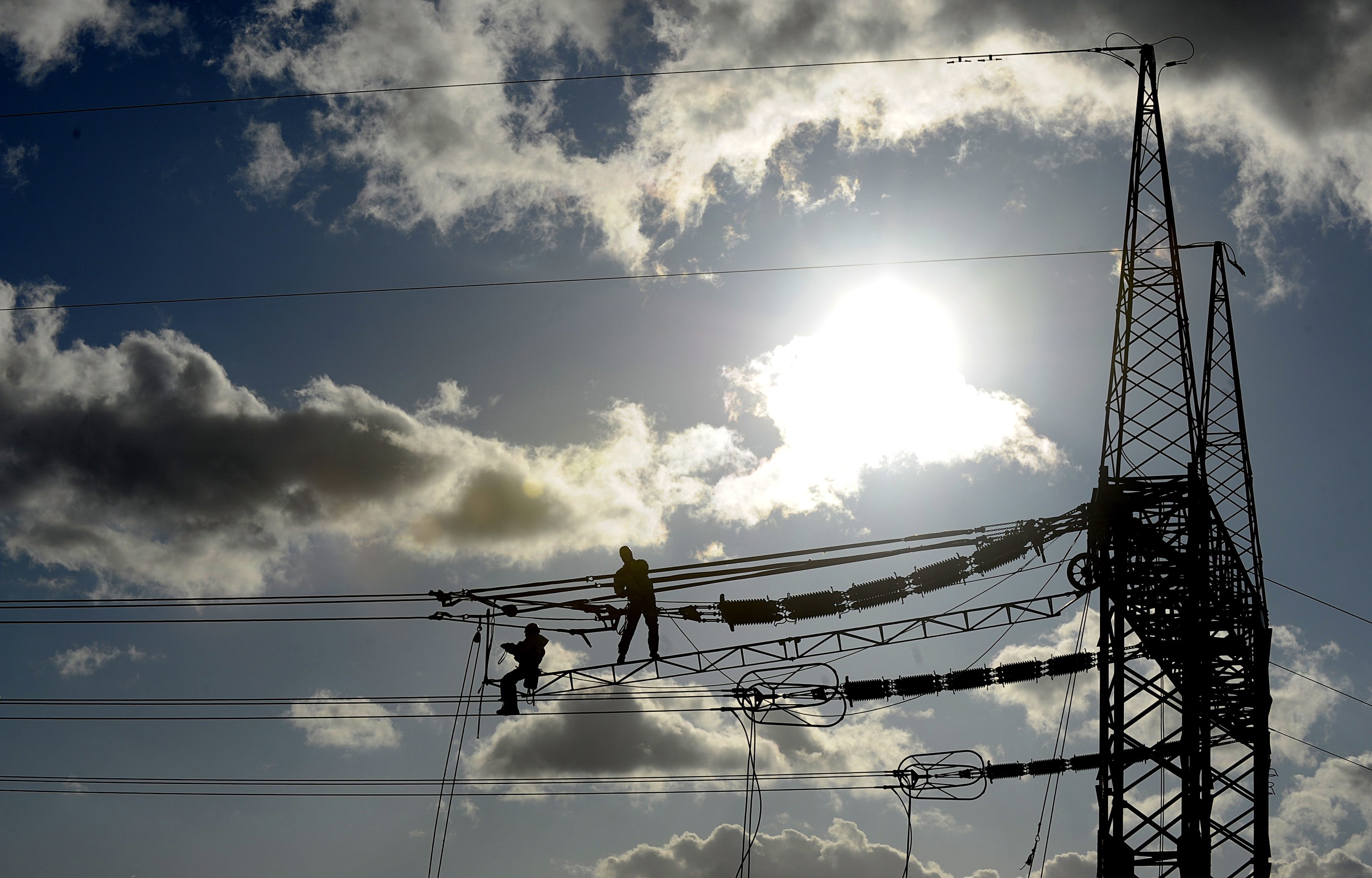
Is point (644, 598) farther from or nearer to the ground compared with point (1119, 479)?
nearer to the ground

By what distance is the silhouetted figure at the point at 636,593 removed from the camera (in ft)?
60.1

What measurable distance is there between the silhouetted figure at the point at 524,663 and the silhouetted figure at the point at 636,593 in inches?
63.6

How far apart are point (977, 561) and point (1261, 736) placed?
566 centimetres

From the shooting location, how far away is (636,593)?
18328mm

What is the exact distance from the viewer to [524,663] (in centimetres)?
1881

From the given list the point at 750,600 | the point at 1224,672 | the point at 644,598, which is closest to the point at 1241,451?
the point at 1224,672

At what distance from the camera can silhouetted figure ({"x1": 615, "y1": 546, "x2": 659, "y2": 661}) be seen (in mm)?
18312

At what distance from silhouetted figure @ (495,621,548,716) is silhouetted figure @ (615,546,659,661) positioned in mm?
1615

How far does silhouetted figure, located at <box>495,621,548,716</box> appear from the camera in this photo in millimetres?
18812

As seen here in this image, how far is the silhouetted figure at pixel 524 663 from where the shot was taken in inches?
741

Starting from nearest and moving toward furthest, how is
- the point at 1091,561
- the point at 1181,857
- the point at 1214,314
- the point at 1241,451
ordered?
the point at 1181,857 < the point at 1091,561 < the point at 1241,451 < the point at 1214,314

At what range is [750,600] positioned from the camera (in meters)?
19.0

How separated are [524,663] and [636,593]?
2.52 meters

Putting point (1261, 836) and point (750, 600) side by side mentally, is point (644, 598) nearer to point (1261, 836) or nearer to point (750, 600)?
point (750, 600)
